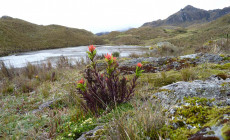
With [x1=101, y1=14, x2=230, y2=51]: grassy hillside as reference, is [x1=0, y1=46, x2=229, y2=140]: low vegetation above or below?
below

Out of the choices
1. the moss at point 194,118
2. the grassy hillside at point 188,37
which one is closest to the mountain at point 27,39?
the grassy hillside at point 188,37

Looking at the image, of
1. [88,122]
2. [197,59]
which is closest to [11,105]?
[88,122]

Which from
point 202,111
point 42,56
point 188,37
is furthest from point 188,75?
point 188,37

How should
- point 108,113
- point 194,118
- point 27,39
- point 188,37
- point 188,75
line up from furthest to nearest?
point 188,37 < point 27,39 < point 188,75 < point 108,113 < point 194,118

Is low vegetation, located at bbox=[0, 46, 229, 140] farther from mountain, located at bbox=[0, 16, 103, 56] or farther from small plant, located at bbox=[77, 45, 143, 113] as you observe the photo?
mountain, located at bbox=[0, 16, 103, 56]

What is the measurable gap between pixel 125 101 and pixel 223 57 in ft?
14.0

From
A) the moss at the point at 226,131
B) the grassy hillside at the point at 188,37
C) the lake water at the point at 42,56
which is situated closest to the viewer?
the moss at the point at 226,131

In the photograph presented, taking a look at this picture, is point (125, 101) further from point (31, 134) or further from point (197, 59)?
point (197, 59)

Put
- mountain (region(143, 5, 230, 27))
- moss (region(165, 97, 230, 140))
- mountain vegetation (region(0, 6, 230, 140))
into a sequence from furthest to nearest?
mountain (region(143, 5, 230, 27)) → mountain vegetation (region(0, 6, 230, 140)) → moss (region(165, 97, 230, 140))

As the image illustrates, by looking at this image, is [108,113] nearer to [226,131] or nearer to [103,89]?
[103,89]

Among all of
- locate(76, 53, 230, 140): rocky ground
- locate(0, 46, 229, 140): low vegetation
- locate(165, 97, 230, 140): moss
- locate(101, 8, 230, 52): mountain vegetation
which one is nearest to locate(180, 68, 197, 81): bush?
locate(0, 46, 229, 140): low vegetation

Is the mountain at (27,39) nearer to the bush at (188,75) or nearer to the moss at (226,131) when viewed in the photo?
the bush at (188,75)

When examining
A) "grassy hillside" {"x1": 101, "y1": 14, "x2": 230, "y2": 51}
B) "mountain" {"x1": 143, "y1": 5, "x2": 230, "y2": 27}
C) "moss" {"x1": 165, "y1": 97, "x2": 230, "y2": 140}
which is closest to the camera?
"moss" {"x1": 165, "y1": 97, "x2": 230, "y2": 140}

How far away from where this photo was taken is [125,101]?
242cm
